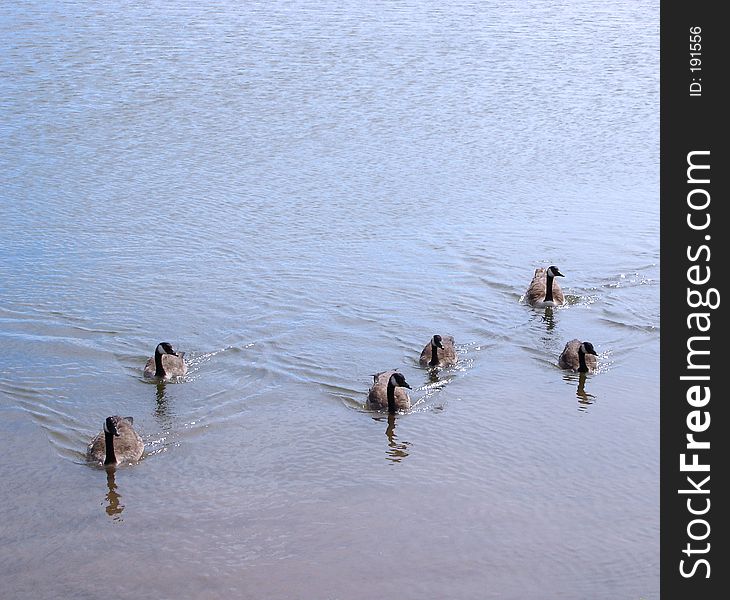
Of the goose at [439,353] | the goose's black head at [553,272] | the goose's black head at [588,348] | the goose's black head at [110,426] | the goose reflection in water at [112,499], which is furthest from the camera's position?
the goose's black head at [553,272]

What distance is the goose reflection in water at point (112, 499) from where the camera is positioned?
40.2ft

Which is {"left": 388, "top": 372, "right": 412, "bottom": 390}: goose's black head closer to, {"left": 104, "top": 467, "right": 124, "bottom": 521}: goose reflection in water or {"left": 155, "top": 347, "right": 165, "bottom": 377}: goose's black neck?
{"left": 155, "top": 347, "right": 165, "bottom": 377}: goose's black neck

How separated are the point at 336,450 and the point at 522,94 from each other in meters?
19.1

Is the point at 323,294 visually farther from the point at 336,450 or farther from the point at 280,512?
the point at 280,512

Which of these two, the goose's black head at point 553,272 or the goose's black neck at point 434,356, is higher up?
the goose's black head at point 553,272

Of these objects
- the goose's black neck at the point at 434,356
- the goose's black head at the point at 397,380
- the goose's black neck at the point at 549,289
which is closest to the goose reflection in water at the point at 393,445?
the goose's black head at the point at 397,380

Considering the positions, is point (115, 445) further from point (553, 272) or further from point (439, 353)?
point (553, 272)

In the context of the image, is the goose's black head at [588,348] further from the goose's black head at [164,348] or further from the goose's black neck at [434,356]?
the goose's black head at [164,348]

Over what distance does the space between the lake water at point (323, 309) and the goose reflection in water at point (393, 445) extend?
4cm

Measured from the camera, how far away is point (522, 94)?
101 ft

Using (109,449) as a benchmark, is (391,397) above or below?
above

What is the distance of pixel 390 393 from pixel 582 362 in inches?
122

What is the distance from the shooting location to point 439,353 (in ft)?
52.7

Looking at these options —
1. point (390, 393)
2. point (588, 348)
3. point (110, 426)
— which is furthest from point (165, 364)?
point (588, 348)
